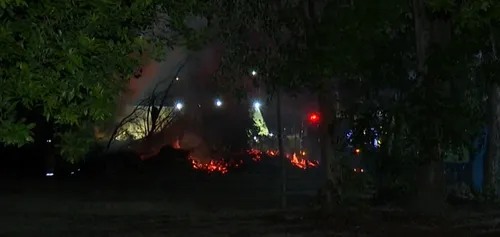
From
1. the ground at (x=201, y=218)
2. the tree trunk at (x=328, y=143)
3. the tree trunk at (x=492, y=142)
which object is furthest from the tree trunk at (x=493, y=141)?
the tree trunk at (x=328, y=143)

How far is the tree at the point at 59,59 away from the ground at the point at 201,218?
942 cm

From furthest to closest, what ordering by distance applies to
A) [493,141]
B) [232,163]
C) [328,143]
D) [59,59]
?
[232,163] < [493,141] < [328,143] < [59,59]

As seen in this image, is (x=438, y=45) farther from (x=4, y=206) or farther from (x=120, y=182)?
(x=120, y=182)

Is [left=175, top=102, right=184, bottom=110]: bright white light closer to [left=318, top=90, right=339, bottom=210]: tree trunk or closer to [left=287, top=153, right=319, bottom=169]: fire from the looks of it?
[left=287, top=153, right=319, bottom=169]: fire

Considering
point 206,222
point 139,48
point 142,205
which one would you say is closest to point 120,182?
point 142,205

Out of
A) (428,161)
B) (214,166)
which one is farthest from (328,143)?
(214,166)

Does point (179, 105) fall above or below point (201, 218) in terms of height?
above

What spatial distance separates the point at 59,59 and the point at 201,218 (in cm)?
1271

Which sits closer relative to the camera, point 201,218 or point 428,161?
point 428,161

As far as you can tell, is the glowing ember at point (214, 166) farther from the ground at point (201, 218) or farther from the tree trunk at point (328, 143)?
the tree trunk at point (328, 143)

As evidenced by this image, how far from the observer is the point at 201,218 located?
668 inches

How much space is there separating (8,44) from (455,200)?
1790 centimetres

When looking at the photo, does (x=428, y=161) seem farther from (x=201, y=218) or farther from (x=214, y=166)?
(x=214, y=166)

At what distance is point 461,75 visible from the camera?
15.5 metres
